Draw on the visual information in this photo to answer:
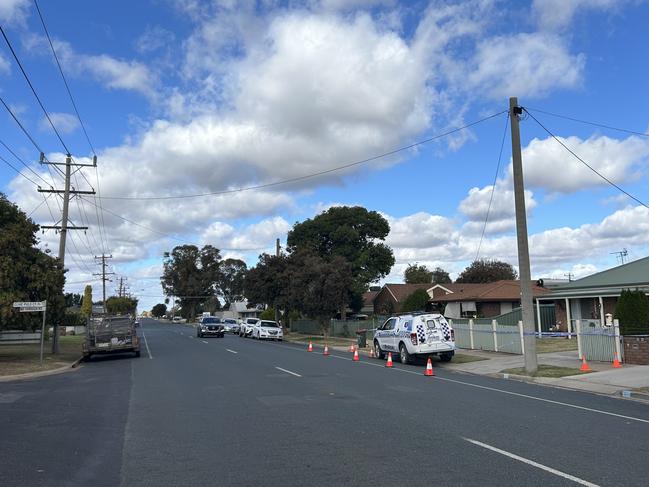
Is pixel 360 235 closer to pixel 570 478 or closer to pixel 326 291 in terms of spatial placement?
pixel 326 291

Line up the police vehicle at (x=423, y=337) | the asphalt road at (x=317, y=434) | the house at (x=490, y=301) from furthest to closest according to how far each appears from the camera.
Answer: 1. the house at (x=490, y=301)
2. the police vehicle at (x=423, y=337)
3. the asphalt road at (x=317, y=434)

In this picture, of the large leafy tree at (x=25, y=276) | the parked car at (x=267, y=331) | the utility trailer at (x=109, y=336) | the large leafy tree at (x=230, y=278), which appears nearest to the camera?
the large leafy tree at (x=25, y=276)

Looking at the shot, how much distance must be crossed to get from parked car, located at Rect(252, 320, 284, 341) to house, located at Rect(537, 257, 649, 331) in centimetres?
2025

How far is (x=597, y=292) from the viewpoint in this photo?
1099 inches

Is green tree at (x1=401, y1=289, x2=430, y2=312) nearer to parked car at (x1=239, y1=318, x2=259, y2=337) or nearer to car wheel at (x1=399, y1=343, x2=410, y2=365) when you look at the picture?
parked car at (x1=239, y1=318, x2=259, y2=337)

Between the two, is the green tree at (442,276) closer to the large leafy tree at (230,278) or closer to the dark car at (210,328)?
the large leafy tree at (230,278)

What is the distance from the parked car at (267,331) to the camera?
44.1m

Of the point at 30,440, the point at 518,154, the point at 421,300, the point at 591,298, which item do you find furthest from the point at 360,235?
the point at 30,440

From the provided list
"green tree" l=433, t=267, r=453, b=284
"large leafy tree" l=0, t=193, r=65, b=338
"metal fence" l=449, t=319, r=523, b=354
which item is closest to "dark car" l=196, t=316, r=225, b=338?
"large leafy tree" l=0, t=193, r=65, b=338

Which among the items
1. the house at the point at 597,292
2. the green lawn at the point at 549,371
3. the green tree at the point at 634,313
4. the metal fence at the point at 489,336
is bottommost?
the green lawn at the point at 549,371

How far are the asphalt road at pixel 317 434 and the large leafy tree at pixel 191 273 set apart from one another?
332 ft

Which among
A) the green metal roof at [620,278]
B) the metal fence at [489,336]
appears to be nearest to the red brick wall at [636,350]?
the metal fence at [489,336]

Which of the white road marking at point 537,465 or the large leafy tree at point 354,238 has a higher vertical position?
the large leafy tree at point 354,238

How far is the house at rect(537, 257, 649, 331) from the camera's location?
26.7 m
